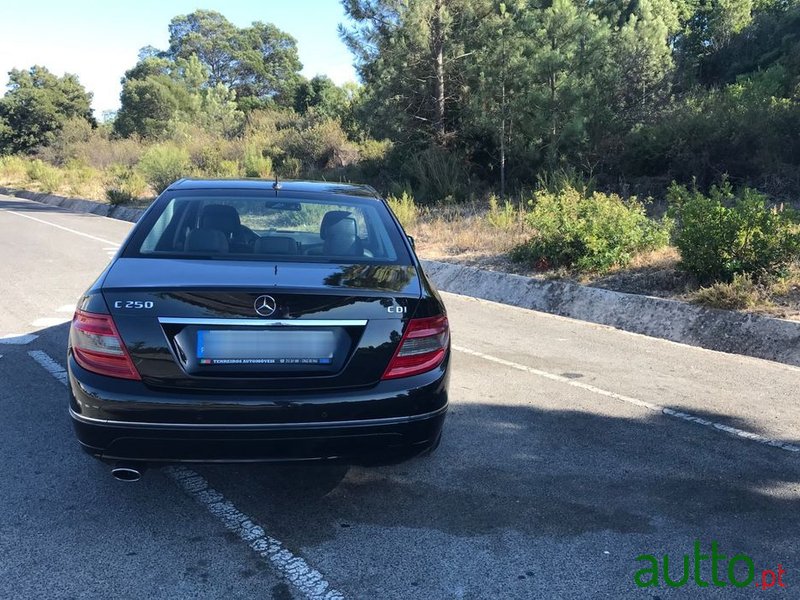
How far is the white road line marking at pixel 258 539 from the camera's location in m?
2.76

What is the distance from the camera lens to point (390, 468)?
154 inches

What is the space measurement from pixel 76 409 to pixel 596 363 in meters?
4.59

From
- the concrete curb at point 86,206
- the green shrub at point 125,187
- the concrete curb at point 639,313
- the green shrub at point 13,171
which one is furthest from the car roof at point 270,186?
the green shrub at point 13,171

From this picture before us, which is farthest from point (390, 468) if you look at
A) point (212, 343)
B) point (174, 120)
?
point (174, 120)

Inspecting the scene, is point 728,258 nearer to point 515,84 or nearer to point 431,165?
point 515,84

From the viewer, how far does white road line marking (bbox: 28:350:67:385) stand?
215 inches

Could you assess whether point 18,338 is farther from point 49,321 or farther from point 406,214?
point 406,214

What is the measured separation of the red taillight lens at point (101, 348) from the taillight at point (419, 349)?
1141 millimetres

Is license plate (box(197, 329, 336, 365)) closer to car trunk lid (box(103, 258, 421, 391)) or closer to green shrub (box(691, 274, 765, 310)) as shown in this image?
car trunk lid (box(103, 258, 421, 391))

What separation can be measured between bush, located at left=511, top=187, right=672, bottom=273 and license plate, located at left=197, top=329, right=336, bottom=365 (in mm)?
6635

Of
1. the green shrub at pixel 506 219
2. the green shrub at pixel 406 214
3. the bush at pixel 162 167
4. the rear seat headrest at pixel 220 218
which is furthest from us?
the bush at pixel 162 167

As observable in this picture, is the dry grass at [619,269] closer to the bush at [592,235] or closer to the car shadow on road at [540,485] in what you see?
the bush at [592,235]

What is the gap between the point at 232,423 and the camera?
9.55ft

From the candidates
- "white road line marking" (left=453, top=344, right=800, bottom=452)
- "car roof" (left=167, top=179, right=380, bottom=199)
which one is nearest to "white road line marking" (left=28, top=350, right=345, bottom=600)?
"car roof" (left=167, top=179, right=380, bottom=199)
